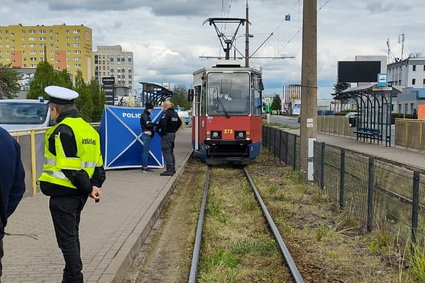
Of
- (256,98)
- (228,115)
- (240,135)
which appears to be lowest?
(240,135)

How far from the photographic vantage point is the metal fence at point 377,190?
6172 mm

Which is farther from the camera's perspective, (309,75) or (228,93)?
(228,93)

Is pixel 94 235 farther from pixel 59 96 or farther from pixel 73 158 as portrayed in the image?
pixel 59 96

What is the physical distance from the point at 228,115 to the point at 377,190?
8.78 m

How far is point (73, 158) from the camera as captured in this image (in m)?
4.25

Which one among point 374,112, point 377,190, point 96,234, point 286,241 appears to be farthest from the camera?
point 374,112

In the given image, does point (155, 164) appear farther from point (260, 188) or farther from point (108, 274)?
point (108, 274)

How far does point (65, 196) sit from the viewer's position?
4352 millimetres

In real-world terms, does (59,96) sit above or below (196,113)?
above

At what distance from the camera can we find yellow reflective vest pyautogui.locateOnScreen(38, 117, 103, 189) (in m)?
4.24

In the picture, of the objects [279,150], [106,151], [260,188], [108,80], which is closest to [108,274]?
[260,188]

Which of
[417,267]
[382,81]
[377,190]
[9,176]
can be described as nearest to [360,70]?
[382,81]

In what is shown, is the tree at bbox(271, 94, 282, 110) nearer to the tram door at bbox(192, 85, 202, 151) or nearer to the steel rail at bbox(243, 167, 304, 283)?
the tram door at bbox(192, 85, 202, 151)

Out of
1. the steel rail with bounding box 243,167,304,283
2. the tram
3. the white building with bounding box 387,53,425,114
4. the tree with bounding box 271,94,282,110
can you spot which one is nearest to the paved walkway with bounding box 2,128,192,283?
the steel rail with bounding box 243,167,304,283
